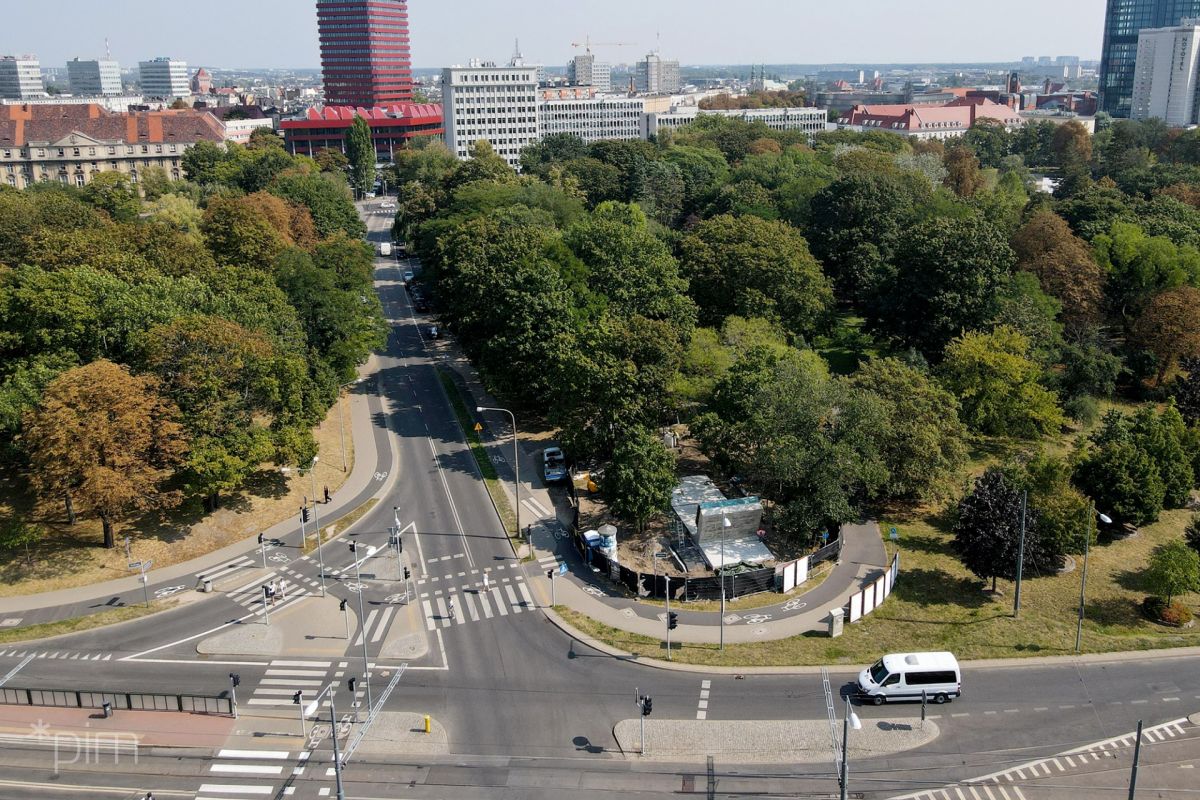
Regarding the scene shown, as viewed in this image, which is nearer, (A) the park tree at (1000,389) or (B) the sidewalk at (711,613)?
(B) the sidewalk at (711,613)

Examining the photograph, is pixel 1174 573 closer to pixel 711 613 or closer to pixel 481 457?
pixel 711 613

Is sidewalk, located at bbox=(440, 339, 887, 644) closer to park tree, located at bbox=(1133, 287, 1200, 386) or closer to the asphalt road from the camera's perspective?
the asphalt road

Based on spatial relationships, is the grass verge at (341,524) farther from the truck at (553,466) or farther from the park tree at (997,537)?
the park tree at (997,537)

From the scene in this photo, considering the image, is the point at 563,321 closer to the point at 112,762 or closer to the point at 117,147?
the point at 112,762

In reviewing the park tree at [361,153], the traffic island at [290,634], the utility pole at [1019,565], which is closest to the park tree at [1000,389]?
the utility pole at [1019,565]

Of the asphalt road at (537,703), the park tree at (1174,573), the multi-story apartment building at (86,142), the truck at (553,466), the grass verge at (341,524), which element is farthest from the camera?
the multi-story apartment building at (86,142)

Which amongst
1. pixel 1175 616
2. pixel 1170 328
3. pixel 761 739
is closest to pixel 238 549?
pixel 761 739

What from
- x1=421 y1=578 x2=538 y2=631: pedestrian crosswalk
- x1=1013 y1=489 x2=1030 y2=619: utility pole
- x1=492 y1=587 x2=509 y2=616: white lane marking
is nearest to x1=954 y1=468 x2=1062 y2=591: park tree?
x1=1013 y1=489 x2=1030 y2=619: utility pole
